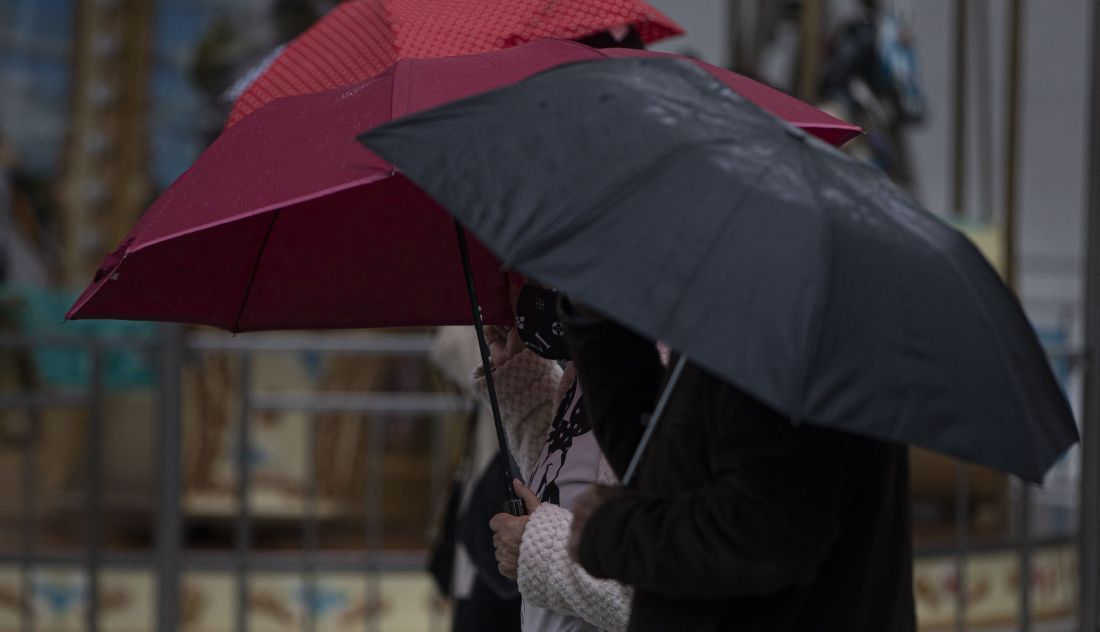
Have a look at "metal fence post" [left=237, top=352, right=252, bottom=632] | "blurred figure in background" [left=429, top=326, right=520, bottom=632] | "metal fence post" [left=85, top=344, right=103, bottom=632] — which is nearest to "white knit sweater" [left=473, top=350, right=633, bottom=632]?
"blurred figure in background" [left=429, top=326, right=520, bottom=632]

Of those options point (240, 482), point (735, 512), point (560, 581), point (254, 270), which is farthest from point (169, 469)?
point (735, 512)

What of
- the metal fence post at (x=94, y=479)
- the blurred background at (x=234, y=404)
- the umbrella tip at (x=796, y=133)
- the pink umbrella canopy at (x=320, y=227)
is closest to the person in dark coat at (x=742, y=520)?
the umbrella tip at (x=796, y=133)

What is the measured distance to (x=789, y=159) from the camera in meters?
1.39

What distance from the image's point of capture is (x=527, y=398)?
204 centimetres

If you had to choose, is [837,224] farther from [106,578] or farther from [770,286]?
[106,578]

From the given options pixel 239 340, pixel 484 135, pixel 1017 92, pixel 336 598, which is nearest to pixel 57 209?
pixel 239 340

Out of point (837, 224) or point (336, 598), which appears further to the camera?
point (336, 598)

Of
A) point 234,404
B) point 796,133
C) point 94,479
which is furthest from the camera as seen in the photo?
point 234,404

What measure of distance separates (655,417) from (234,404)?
388 centimetres

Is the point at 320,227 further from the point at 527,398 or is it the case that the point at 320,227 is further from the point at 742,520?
the point at 742,520

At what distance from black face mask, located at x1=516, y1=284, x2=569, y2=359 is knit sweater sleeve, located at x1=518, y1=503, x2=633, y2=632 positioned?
0.23 metres

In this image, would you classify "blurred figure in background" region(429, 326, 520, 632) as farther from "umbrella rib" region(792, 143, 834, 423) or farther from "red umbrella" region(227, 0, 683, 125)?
"umbrella rib" region(792, 143, 834, 423)

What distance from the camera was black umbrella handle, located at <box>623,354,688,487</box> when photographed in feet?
4.80

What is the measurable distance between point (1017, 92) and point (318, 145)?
425 cm
